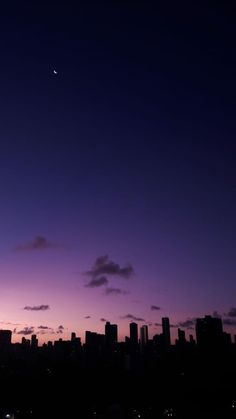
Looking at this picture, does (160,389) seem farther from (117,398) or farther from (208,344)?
(208,344)

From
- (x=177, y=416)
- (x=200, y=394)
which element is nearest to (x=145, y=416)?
(x=177, y=416)

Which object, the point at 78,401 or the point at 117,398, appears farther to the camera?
the point at 117,398

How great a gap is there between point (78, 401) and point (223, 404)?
63.5ft

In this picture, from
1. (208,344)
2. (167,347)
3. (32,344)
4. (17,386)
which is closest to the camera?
(17,386)

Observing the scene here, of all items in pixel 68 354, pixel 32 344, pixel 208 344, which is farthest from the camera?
pixel 32 344

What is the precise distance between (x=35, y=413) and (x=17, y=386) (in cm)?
1064

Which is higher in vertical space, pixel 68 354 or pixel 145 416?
pixel 68 354

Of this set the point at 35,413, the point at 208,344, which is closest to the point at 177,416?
the point at 35,413

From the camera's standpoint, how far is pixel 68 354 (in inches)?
5084

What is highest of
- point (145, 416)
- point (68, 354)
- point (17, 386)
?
point (68, 354)

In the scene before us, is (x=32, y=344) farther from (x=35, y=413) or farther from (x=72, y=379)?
(x=35, y=413)

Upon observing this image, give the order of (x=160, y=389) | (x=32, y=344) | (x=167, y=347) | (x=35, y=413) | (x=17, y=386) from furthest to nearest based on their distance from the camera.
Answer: (x=32, y=344) → (x=167, y=347) → (x=160, y=389) → (x=17, y=386) → (x=35, y=413)

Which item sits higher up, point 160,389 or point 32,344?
point 32,344

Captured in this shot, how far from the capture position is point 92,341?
141750 millimetres
